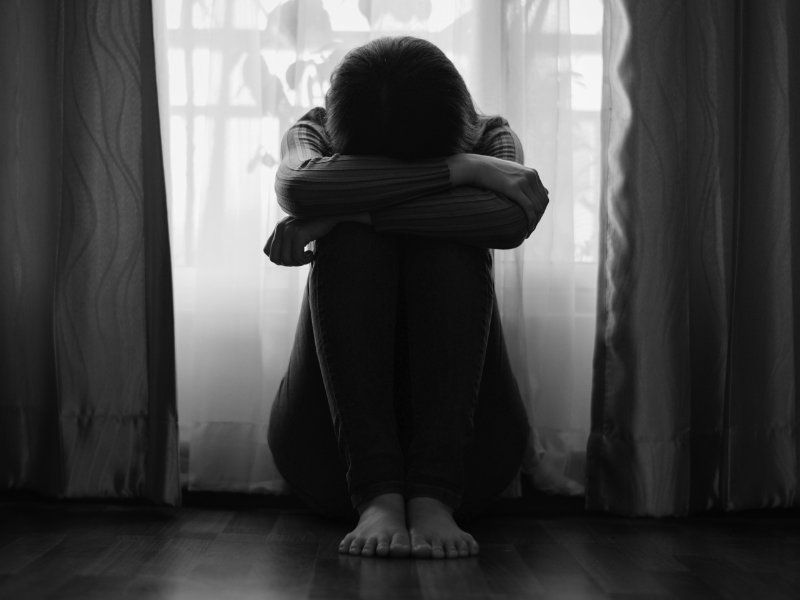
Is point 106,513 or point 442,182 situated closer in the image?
point 442,182

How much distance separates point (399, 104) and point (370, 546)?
0.61 metres

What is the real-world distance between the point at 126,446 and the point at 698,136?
→ 116 cm

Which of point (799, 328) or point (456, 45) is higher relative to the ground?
point (456, 45)

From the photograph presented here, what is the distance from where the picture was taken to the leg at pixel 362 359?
1.05m

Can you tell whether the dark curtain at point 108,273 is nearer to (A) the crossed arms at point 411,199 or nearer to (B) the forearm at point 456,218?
(A) the crossed arms at point 411,199

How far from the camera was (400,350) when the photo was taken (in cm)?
117

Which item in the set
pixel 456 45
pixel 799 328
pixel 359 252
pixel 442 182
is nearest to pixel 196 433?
pixel 359 252

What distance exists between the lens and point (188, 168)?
147 centimetres

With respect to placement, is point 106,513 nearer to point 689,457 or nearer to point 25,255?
point 25,255

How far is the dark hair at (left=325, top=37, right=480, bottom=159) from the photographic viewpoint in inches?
45.1

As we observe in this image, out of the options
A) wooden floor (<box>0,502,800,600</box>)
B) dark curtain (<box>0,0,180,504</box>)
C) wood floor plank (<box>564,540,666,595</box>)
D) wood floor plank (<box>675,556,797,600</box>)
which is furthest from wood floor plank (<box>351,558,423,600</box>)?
dark curtain (<box>0,0,180,504</box>)

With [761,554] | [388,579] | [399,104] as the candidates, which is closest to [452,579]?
[388,579]

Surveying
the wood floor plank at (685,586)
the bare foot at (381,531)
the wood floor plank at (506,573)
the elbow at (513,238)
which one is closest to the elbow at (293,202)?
the elbow at (513,238)

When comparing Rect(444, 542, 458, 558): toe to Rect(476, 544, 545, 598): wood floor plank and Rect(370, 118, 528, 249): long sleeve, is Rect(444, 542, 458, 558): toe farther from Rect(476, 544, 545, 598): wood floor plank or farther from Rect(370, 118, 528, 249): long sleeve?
Rect(370, 118, 528, 249): long sleeve
